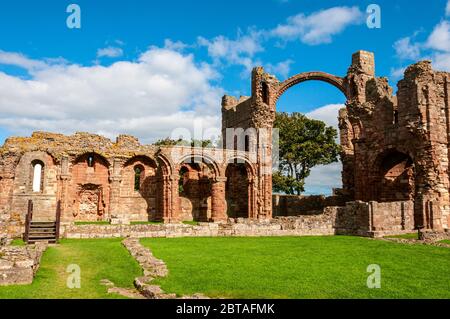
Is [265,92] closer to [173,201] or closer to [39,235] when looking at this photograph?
[173,201]

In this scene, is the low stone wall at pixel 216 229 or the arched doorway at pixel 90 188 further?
the arched doorway at pixel 90 188

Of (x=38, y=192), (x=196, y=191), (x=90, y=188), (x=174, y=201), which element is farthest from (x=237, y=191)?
(x=38, y=192)

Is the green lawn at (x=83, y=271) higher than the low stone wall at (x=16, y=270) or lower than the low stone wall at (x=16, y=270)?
lower

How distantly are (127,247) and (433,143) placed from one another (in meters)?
17.6

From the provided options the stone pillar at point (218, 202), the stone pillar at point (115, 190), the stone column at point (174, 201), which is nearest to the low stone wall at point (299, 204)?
the stone pillar at point (218, 202)

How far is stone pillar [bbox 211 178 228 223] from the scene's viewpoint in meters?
30.4

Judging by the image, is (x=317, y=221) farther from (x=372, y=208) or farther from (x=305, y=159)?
(x=305, y=159)

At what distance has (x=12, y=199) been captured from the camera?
2525 centimetres

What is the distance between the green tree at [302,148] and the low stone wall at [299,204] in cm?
541

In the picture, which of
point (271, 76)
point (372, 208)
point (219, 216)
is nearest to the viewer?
point (372, 208)

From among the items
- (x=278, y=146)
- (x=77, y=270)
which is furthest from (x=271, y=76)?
(x=77, y=270)

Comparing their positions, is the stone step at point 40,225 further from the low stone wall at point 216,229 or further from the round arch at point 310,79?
the round arch at point 310,79

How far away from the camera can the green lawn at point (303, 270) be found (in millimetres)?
7926

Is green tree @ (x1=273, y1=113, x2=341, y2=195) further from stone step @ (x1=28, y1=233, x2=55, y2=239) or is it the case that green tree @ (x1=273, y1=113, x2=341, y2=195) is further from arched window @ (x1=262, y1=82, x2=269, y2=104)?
stone step @ (x1=28, y1=233, x2=55, y2=239)
